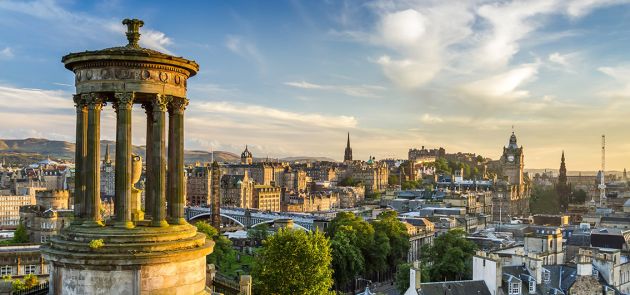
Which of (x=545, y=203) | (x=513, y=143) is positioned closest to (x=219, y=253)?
(x=545, y=203)

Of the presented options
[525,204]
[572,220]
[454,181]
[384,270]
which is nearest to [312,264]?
[384,270]

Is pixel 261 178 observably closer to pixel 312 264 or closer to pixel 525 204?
pixel 525 204

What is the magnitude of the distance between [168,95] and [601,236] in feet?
203

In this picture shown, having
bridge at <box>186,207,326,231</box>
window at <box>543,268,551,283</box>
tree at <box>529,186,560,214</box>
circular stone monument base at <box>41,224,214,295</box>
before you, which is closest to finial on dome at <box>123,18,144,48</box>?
circular stone monument base at <box>41,224,214,295</box>

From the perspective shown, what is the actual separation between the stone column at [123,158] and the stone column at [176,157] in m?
1.33

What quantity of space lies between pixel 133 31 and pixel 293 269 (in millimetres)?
23445

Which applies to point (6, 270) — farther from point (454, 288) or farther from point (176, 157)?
point (176, 157)

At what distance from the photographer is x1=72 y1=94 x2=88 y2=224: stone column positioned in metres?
16.2

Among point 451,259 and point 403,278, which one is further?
point 451,259

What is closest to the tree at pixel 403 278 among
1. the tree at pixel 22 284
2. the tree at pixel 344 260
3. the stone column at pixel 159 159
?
the tree at pixel 344 260

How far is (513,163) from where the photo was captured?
177750 millimetres

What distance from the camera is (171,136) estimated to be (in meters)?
16.9

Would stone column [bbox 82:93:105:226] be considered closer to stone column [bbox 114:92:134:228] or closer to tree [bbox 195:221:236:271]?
stone column [bbox 114:92:134:228]

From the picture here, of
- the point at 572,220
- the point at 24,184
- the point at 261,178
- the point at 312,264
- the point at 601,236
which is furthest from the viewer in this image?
the point at 261,178
